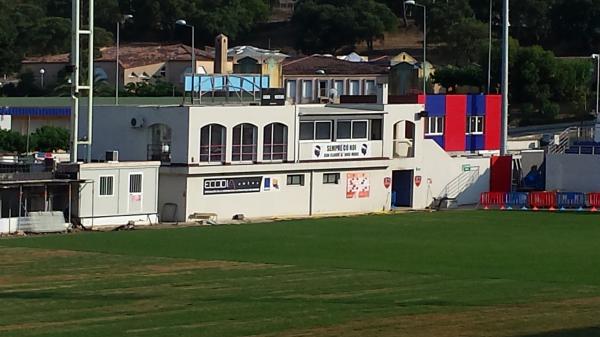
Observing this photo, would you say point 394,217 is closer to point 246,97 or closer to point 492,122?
point 246,97

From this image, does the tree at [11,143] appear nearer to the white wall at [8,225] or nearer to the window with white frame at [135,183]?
the window with white frame at [135,183]

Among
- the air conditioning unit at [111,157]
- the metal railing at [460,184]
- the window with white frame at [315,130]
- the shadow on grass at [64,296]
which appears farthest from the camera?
the metal railing at [460,184]

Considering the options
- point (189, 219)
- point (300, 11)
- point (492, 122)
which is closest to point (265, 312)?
point (189, 219)

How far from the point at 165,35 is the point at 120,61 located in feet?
102

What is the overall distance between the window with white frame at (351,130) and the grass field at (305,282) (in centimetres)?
1010

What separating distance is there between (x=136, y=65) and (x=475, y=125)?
5581 cm

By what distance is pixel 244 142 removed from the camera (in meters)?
58.5

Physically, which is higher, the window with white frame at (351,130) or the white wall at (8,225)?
the window with white frame at (351,130)

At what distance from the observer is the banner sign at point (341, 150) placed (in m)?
61.4

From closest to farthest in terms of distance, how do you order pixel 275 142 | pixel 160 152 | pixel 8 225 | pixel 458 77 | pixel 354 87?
pixel 8 225 → pixel 160 152 → pixel 275 142 → pixel 354 87 → pixel 458 77

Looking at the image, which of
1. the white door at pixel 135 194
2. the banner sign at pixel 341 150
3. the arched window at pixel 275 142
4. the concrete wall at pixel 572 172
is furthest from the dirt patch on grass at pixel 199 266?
the concrete wall at pixel 572 172

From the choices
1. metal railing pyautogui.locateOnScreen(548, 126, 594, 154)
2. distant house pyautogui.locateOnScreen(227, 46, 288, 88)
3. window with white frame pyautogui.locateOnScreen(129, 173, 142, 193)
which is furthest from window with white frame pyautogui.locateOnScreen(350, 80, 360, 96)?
window with white frame pyautogui.locateOnScreen(129, 173, 142, 193)

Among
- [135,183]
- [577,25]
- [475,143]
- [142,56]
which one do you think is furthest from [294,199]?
[577,25]

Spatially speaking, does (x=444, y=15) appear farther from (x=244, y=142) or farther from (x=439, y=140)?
(x=244, y=142)
